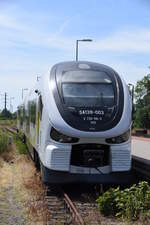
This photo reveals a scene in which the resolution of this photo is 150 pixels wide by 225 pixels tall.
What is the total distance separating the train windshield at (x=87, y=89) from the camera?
11.3 metres

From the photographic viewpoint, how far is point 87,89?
1166 cm

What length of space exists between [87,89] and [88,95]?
0.75 ft

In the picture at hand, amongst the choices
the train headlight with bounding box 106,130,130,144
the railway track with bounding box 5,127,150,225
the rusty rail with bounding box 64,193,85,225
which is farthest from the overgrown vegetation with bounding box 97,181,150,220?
the train headlight with bounding box 106,130,130,144

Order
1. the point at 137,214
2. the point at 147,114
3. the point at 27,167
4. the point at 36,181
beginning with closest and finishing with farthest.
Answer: the point at 137,214 → the point at 36,181 → the point at 27,167 → the point at 147,114

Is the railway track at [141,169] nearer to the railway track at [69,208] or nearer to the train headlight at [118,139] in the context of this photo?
the train headlight at [118,139]

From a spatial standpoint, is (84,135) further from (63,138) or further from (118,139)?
(118,139)

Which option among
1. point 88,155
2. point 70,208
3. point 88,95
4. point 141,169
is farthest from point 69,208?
point 141,169

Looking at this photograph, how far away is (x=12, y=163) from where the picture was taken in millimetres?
18328

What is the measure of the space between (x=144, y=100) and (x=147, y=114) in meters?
8.92

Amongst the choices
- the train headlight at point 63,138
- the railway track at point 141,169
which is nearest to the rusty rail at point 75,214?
the train headlight at point 63,138

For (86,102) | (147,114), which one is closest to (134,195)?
(86,102)

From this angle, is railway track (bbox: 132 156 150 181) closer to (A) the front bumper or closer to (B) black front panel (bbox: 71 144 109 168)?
(A) the front bumper

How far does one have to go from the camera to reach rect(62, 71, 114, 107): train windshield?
1128 cm

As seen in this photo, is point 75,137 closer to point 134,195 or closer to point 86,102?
point 86,102
